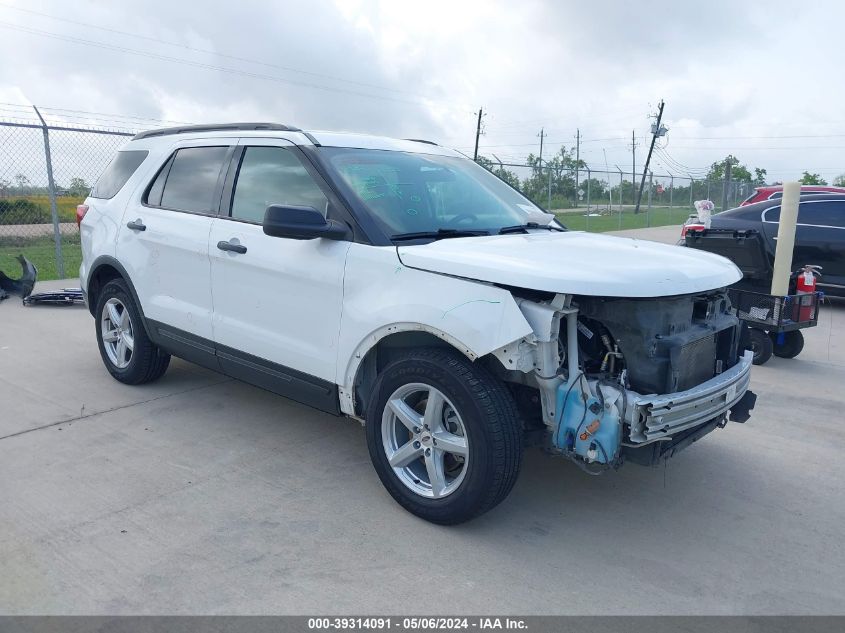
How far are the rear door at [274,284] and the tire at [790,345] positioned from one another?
5177 millimetres

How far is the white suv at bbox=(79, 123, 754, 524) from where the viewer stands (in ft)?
10.2

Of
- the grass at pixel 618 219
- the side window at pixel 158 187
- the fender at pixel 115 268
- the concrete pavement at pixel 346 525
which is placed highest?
the side window at pixel 158 187

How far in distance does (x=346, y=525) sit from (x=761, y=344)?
Answer: 5052mm

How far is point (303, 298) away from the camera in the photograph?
3879 millimetres

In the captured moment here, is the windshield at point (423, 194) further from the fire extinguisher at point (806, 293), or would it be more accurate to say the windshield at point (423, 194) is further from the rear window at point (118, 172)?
the fire extinguisher at point (806, 293)

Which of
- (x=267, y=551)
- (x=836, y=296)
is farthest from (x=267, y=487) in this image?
(x=836, y=296)

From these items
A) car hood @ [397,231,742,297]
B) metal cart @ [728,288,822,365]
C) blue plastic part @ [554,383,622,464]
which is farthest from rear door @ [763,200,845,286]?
blue plastic part @ [554,383,622,464]

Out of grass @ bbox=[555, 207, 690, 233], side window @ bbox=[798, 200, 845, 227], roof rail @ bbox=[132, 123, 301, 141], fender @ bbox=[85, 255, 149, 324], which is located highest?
roof rail @ bbox=[132, 123, 301, 141]

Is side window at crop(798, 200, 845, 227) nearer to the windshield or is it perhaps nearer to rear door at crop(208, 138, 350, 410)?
the windshield

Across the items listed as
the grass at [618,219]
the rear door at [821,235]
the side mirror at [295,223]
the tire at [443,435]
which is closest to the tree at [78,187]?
the side mirror at [295,223]

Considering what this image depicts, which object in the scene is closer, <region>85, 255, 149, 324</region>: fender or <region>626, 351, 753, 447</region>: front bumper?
<region>626, 351, 753, 447</region>: front bumper

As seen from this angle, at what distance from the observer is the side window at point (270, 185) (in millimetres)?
3994

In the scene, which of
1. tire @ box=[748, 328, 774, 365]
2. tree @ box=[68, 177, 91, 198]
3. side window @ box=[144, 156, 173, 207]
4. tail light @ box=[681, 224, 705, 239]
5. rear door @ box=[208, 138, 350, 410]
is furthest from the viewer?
tree @ box=[68, 177, 91, 198]

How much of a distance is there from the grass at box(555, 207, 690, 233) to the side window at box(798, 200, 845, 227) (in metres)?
9.38
